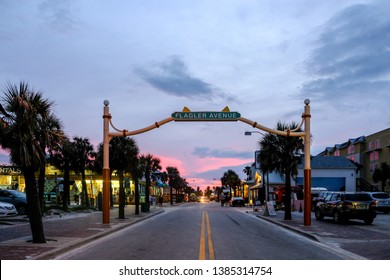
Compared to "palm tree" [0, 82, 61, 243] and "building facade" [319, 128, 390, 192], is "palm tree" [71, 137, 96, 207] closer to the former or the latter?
"palm tree" [0, 82, 61, 243]

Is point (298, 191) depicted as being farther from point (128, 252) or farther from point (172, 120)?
point (128, 252)

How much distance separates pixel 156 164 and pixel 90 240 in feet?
125

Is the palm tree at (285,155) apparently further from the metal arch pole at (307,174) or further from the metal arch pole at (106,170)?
the metal arch pole at (106,170)

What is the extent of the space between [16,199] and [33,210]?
1617cm

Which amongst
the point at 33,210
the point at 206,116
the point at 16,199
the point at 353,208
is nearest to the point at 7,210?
the point at 16,199

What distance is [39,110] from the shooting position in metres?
15.2

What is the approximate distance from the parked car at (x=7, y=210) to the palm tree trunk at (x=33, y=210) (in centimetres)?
1325

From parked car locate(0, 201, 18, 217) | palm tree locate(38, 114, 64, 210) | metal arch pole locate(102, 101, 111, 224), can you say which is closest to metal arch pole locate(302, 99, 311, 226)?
metal arch pole locate(102, 101, 111, 224)

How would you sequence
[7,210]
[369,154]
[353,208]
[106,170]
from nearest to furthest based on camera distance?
[106,170] → [353,208] → [7,210] → [369,154]

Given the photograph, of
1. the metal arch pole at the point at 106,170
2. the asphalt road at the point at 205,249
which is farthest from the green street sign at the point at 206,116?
the asphalt road at the point at 205,249

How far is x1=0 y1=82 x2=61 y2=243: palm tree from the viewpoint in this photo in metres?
14.4

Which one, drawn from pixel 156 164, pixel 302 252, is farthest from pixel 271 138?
pixel 156 164

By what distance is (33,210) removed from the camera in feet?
49.0

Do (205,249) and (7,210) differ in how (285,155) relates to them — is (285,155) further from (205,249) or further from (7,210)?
(7,210)
